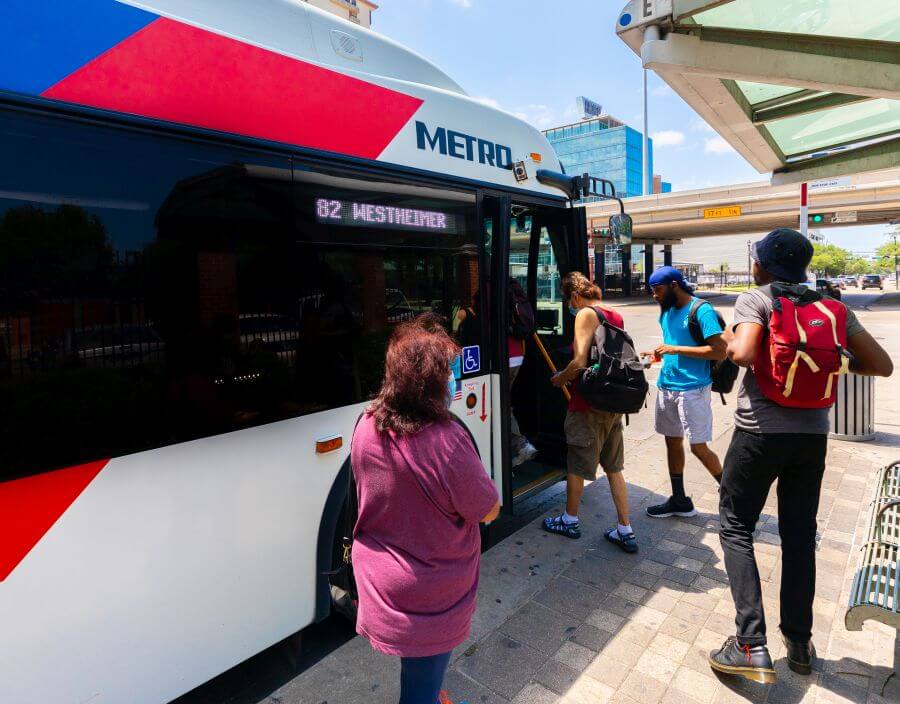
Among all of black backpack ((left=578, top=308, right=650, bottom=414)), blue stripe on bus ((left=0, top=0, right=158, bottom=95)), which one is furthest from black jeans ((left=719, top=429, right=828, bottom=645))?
blue stripe on bus ((left=0, top=0, right=158, bottom=95))

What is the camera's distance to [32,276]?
1850mm

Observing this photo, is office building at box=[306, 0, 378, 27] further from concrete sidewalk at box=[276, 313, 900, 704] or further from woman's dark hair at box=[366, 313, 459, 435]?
woman's dark hair at box=[366, 313, 459, 435]

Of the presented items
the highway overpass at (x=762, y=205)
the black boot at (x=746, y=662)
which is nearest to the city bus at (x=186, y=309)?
the black boot at (x=746, y=662)

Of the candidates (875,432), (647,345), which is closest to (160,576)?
(875,432)

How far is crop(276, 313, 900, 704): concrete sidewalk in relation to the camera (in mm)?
2670

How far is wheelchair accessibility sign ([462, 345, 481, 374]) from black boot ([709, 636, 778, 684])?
1963mm

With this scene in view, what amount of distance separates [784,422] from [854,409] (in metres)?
4.79

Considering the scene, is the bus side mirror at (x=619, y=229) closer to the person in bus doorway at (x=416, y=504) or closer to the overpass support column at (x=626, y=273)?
the person in bus doorway at (x=416, y=504)

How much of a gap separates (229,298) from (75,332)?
22.1 inches

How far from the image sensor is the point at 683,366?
4.25 metres

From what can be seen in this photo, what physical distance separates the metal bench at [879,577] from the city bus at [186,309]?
245 centimetres

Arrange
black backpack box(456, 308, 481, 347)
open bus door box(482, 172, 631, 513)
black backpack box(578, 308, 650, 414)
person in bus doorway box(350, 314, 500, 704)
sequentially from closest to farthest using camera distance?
person in bus doorway box(350, 314, 500, 704) → black backpack box(456, 308, 481, 347) → black backpack box(578, 308, 650, 414) → open bus door box(482, 172, 631, 513)

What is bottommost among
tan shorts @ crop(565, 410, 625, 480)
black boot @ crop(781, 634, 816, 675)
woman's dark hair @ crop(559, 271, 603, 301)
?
black boot @ crop(781, 634, 816, 675)

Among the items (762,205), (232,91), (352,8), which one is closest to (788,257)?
(232,91)
